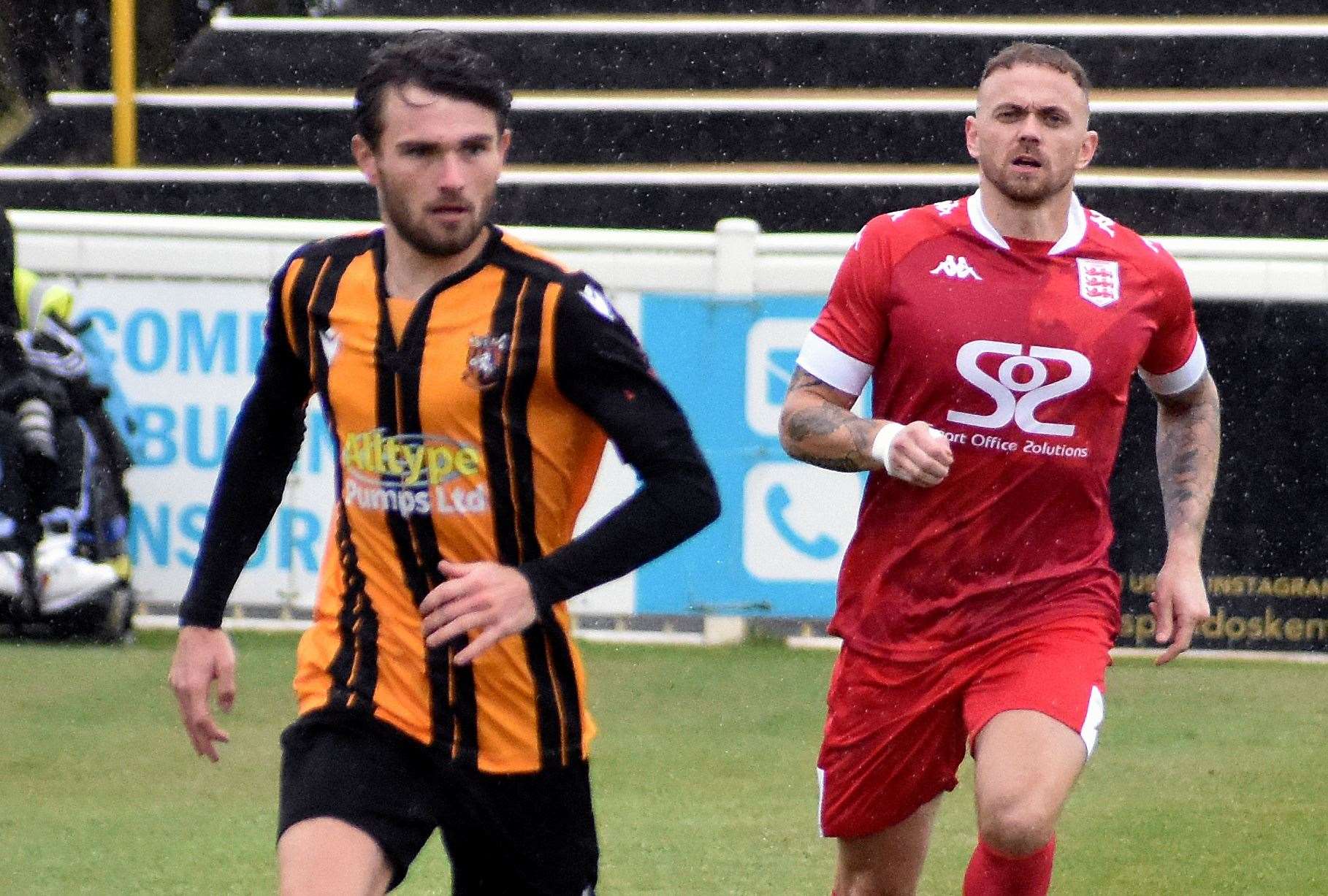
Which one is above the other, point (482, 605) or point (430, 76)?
point (430, 76)

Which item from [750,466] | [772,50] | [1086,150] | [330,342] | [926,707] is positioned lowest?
[750,466]

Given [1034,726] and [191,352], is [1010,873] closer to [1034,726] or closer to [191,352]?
[1034,726]

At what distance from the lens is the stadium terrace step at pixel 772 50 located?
1541 cm

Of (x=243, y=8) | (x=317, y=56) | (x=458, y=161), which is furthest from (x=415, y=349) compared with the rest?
(x=243, y=8)

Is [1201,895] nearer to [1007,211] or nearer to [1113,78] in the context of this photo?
[1007,211]

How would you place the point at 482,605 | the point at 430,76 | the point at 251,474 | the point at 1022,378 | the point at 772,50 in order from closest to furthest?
the point at 482,605
the point at 430,76
the point at 251,474
the point at 1022,378
the point at 772,50

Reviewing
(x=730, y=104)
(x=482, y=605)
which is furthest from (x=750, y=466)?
(x=482, y=605)

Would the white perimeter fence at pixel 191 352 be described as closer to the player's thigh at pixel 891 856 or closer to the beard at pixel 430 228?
the player's thigh at pixel 891 856

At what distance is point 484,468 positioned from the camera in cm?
356

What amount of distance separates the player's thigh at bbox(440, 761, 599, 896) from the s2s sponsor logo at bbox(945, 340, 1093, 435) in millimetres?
1425

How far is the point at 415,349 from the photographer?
3.58 metres

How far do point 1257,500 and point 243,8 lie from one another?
38.6ft

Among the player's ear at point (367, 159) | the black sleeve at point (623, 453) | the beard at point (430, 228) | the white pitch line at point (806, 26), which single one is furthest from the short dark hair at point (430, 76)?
the white pitch line at point (806, 26)

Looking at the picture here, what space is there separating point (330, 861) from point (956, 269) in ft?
6.50
